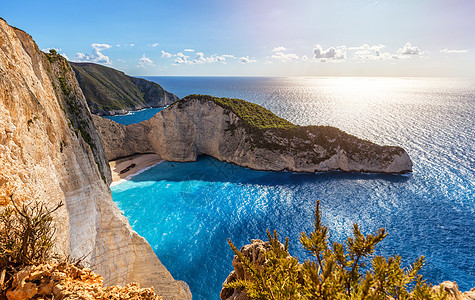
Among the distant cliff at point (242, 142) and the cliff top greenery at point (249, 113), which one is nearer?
the distant cliff at point (242, 142)

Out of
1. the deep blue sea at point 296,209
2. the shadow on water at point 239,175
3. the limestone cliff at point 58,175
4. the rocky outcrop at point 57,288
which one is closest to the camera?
the rocky outcrop at point 57,288

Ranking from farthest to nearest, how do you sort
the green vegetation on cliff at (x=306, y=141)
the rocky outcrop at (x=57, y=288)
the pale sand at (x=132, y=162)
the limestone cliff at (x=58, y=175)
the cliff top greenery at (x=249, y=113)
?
the cliff top greenery at (x=249, y=113) → the green vegetation on cliff at (x=306, y=141) → the pale sand at (x=132, y=162) → the limestone cliff at (x=58, y=175) → the rocky outcrop at (x=57, y=288)

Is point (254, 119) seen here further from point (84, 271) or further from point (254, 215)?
point (84, 271)

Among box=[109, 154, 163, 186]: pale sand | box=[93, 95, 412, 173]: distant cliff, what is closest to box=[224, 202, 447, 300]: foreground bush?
box=[93, 95, 412, 173]: distant cliff

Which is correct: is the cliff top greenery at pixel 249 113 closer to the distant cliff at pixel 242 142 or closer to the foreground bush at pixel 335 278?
the distant cliff at pixel 242 142

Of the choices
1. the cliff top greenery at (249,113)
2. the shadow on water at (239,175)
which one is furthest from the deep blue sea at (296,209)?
the cliff top greenery at (249,113)

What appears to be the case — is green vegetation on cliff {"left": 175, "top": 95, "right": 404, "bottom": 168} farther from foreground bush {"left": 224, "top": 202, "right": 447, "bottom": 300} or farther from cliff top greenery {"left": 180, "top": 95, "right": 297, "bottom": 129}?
foreground bush {"left": 224, "top": 202, "right": 447, "bottom": 300}

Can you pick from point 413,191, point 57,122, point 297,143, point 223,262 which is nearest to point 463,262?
point 413,191
